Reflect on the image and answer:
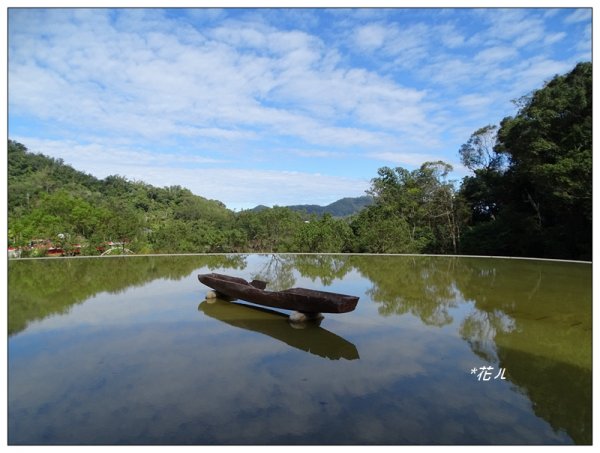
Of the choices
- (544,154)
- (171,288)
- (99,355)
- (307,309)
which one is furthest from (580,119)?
(99,355)

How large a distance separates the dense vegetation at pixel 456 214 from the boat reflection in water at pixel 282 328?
6.82 meters

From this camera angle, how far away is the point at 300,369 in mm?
2809

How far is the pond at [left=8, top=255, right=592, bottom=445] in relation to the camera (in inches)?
79.3

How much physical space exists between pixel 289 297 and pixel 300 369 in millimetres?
1272

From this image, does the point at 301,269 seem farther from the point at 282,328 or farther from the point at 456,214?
the point at 456,214

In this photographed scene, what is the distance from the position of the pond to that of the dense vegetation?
4284mm

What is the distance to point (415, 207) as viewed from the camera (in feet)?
46.8

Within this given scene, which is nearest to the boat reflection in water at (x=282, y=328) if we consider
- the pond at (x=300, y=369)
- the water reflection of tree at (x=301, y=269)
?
the pond at (x=300, y=369)

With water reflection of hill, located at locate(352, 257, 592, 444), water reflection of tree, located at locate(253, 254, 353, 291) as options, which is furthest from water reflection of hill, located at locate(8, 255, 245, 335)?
water reflection of hill, located at locate(352, 257, 592, 444)

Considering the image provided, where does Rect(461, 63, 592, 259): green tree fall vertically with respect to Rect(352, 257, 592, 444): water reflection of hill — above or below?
above

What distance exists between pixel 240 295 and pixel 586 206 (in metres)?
7.69

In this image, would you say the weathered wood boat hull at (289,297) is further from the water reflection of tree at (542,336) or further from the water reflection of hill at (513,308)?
the water reflection of tree at (542,336)

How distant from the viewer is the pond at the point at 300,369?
201 centimetres

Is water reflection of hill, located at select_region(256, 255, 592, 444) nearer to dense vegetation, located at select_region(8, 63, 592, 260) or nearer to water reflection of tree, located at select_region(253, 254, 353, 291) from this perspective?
water reflection of tree, located at select_region(253, 254, 353, 291)
